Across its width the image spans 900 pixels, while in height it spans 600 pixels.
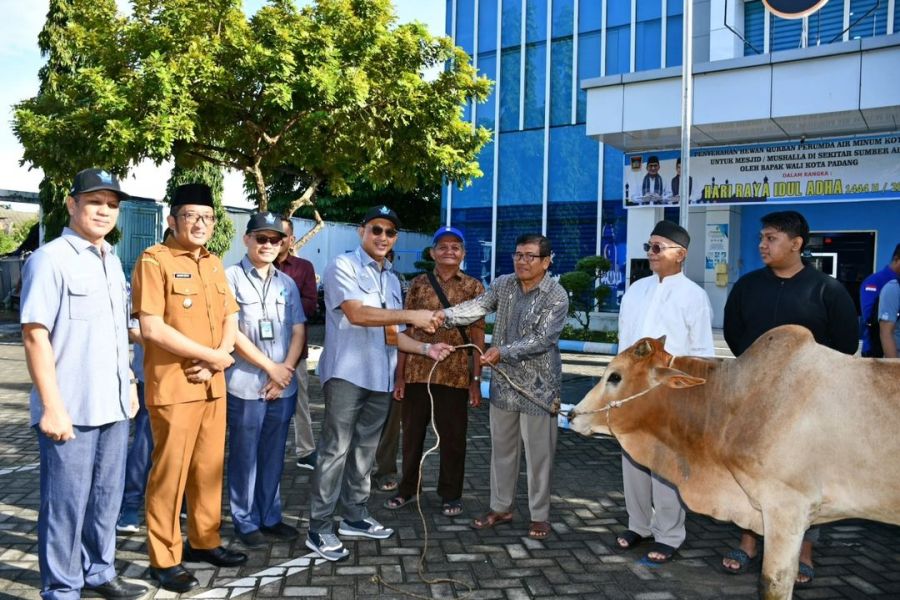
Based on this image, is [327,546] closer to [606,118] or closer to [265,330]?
[265,330]

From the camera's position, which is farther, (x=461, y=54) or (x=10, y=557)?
(x=461, y=54)

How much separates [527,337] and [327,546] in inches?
70.3

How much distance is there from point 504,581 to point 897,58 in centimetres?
1172

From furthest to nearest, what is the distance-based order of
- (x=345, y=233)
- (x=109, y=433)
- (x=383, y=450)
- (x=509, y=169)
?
(x=345, y=233) < (x=509, y=169) < (x=383, y=450) < (x=109, y=433)

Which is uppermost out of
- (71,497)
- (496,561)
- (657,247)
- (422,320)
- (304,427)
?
(657,247)

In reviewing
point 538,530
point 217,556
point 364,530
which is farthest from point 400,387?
point 217,556

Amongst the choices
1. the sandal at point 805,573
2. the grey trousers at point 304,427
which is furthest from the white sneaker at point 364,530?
the sandal at point 805,573

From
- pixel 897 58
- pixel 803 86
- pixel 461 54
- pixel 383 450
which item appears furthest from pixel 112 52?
pixel 897 58

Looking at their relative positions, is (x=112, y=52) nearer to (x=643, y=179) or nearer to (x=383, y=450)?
(x=383, y=450)

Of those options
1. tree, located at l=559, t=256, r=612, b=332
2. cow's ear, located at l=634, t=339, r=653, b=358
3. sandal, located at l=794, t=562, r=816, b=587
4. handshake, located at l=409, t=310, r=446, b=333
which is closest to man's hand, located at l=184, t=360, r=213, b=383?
handshake, located at l=409, t=310, r=446, b=333

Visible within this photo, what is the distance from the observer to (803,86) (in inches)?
492

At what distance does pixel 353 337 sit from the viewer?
4.40m

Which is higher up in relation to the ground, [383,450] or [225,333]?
[225,333]

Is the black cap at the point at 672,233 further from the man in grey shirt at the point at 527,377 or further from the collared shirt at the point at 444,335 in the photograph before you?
the collared shirt at the point at 444,335
